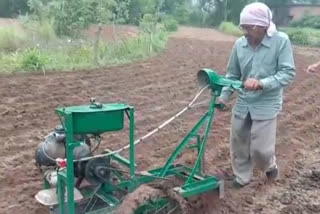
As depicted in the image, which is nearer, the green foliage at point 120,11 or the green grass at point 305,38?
the green foliage at point 120,11

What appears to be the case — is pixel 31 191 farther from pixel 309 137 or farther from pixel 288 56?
pixel 309 137

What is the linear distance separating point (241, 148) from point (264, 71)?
81 cm

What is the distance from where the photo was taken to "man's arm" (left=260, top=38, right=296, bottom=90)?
180 inches

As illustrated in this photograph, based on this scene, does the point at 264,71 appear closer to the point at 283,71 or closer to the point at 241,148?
the point at 283,71

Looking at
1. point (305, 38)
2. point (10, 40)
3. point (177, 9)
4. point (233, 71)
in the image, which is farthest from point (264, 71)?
point (177, 9)

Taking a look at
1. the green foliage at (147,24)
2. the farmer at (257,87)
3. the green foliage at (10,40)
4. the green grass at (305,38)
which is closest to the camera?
the farmer at (257,87)

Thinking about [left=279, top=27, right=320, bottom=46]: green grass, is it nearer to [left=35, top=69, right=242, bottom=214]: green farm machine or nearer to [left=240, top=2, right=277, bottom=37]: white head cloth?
[left=240, top=2, right=277, bottom=37]: white head cloth

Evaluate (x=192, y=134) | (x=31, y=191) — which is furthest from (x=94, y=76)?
(x=192, y=134)

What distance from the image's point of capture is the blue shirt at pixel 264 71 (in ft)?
15.2

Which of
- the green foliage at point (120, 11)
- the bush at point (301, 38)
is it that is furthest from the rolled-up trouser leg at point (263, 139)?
the bush at point (301, 38)

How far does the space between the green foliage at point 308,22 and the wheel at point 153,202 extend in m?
36.2

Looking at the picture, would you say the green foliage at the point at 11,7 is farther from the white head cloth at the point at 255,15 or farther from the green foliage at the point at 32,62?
the white head cloth at the point at 255,15

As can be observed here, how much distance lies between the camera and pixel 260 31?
15.0 feet

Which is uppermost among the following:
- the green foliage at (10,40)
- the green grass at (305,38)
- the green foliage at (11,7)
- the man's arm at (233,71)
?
the man's arm at (233,71)
